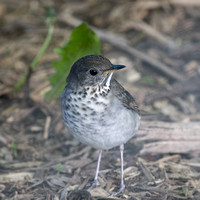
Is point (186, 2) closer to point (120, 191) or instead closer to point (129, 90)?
point (129, 90)

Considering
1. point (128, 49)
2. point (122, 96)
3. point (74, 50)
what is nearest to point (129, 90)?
point (128, 49)

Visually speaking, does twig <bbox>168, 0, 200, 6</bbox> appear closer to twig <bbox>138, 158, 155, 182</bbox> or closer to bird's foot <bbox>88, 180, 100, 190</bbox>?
twig <bbox>138, 158, 155, 182</bbox>

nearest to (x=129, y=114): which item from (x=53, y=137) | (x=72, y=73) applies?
(x=72, y=73)

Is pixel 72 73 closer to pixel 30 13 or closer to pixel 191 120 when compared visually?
pixel 191 120

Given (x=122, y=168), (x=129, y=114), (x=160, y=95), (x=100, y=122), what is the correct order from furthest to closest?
(x=160, y=95) → (x=122, y=168) → (x=129, y=114) → (x=100, y=122)

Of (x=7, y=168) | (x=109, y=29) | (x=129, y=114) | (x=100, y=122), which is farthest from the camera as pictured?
(x=109, y=29)
